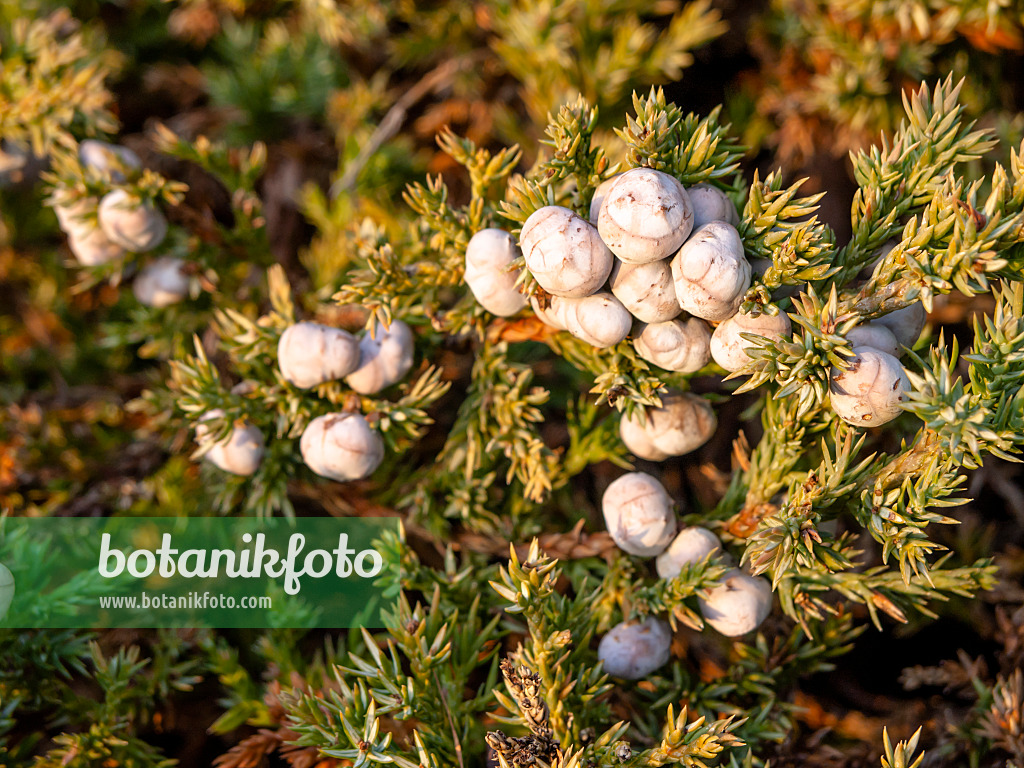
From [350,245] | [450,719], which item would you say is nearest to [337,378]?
[350,245]

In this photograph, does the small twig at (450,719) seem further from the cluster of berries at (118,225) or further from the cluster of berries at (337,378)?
the cluster of berries at (118,225)


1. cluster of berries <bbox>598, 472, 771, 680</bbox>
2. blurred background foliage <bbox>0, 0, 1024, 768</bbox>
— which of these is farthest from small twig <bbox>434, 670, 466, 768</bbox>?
cluster of berries <bbox>598, 472, 771, 680</bbox>

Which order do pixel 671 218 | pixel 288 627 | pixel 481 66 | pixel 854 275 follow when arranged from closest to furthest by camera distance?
pixel 671 218 < pixel 854 275 < pixel 288 627 < pixel 481 66

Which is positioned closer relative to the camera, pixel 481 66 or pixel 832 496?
pixel 832 496

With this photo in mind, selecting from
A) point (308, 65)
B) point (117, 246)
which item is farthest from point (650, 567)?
point (308, 65)

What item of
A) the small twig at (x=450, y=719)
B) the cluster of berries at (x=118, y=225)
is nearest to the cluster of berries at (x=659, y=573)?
the small twig at (x=450, y=719)

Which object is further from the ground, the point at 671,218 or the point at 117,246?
the point at 671,218

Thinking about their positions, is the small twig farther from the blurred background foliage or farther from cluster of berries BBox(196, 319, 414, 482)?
cluster of berries BBox(196, 319, 414, 482)

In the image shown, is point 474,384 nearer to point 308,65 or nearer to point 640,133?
point 640,133
